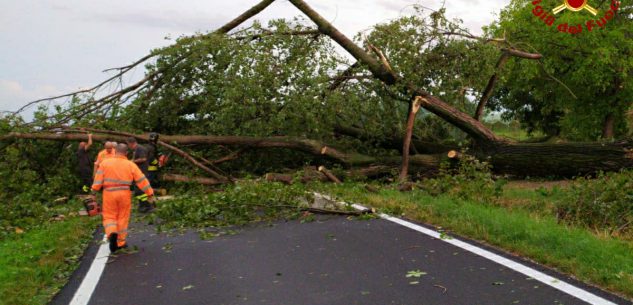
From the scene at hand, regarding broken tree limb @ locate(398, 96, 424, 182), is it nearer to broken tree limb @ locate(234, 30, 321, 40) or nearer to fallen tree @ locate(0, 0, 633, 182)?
fallen tree @ locate(0, 0, 633, 182)

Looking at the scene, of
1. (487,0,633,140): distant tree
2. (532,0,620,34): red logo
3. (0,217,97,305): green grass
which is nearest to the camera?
(0,217,97,305): green grass

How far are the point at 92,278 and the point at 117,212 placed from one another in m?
1.68

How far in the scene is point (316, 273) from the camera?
5.79m

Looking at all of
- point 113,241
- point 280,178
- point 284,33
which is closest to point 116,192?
point 113,241

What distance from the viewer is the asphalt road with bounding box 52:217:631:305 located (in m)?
4.87

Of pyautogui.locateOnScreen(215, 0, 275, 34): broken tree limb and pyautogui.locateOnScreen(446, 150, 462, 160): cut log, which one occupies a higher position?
pyautogui.locateOnScreen(215, 0, 275, 34): broken tree limb

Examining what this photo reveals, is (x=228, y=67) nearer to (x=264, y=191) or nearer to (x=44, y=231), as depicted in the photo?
(x=264, y=191)

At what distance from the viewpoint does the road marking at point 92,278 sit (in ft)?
17.6

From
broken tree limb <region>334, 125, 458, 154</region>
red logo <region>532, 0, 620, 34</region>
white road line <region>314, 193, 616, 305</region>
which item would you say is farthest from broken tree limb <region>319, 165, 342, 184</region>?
red logo <region>532, 0, 620, 34</region>

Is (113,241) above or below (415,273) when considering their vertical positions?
below

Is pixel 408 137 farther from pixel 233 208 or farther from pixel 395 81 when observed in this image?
pixel 233 208

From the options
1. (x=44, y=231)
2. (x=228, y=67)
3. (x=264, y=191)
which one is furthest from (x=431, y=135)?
(x=44, y=231)

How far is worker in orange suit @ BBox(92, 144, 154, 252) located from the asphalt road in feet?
1.19

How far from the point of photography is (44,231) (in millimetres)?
9383
